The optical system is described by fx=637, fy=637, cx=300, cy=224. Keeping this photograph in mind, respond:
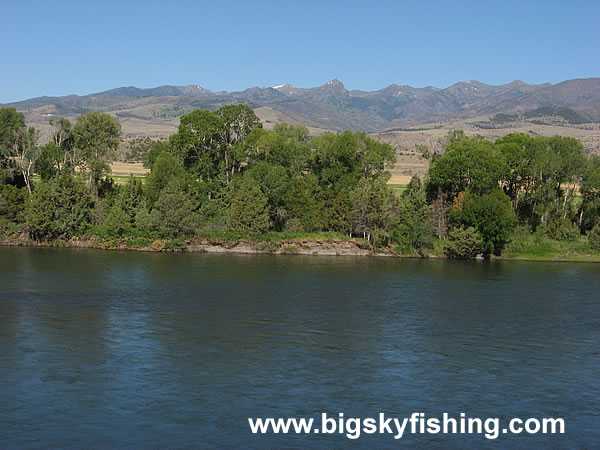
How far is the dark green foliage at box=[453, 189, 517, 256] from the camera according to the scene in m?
84.6

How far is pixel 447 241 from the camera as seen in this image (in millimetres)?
87500

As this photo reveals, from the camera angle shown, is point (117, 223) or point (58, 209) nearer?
point (117, 223)

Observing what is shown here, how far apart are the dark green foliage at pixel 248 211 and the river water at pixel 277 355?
21.8 metres

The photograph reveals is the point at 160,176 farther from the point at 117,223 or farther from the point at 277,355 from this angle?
the point at 277,355

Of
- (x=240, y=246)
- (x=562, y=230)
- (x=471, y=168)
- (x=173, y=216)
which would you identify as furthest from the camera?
(x=471, y=168)

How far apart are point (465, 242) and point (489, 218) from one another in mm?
4453

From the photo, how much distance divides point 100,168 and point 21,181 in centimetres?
1366

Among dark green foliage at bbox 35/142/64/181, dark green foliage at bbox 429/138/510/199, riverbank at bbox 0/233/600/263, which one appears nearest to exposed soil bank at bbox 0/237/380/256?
riverbank at bbox 0/233/600/263

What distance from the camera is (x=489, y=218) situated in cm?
8450

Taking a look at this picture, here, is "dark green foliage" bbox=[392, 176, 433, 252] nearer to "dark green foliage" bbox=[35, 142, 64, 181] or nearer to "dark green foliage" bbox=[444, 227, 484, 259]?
"dark green foliage" bbox=[444, 227, 484, 259]

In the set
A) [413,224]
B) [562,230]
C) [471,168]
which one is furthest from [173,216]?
[562,230]

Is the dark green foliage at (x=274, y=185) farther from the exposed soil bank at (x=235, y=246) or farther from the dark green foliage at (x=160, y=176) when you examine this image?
the dark green foliage at (x=160, y=176)

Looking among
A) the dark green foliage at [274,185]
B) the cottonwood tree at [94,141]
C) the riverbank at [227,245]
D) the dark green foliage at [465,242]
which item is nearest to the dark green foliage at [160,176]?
the cottonwood tree at [94,141]

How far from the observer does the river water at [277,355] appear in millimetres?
26312
